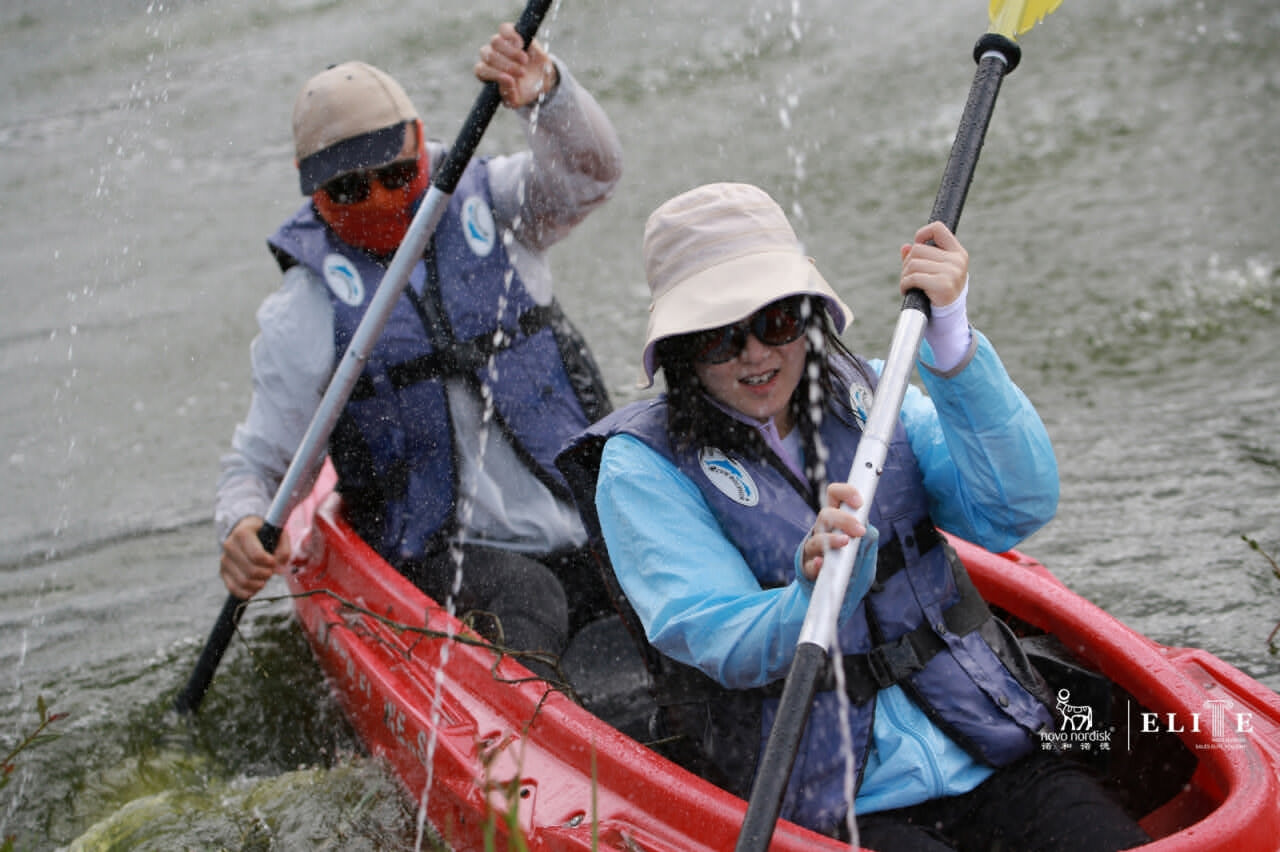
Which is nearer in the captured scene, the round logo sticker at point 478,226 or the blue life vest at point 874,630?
the blue life vest at point 874,630

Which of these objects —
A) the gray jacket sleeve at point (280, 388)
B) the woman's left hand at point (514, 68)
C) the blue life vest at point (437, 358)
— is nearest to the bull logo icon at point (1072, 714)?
the blue life vest at point (437, 358)

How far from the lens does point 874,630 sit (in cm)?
234

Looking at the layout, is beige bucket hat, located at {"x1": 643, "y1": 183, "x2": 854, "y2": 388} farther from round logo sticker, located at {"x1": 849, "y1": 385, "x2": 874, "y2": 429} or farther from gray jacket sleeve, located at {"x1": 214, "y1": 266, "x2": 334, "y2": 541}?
gray jacket sleeve, located at {"x1": 214, "y1": 266, "x2": 334, "y2": 541}

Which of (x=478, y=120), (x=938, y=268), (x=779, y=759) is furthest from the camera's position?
(x=478, y=120)

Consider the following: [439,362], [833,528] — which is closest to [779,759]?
[833,528]

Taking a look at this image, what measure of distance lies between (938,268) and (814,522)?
0.47 metres

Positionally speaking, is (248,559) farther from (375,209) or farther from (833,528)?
(833,528)

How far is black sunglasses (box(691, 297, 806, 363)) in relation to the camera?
7.58 feet

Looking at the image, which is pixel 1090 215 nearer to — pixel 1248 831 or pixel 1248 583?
pixel 1248 583

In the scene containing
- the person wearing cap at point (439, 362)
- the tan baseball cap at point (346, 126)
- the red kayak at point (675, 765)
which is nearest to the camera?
the red kayak at point (675, 765)

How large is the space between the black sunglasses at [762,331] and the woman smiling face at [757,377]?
1 cm

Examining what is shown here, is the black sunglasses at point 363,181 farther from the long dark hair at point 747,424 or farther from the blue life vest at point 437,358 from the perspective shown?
the long dark hair at point 747,424

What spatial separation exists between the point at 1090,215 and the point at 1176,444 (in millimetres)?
2535

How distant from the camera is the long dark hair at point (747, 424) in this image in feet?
7.86
